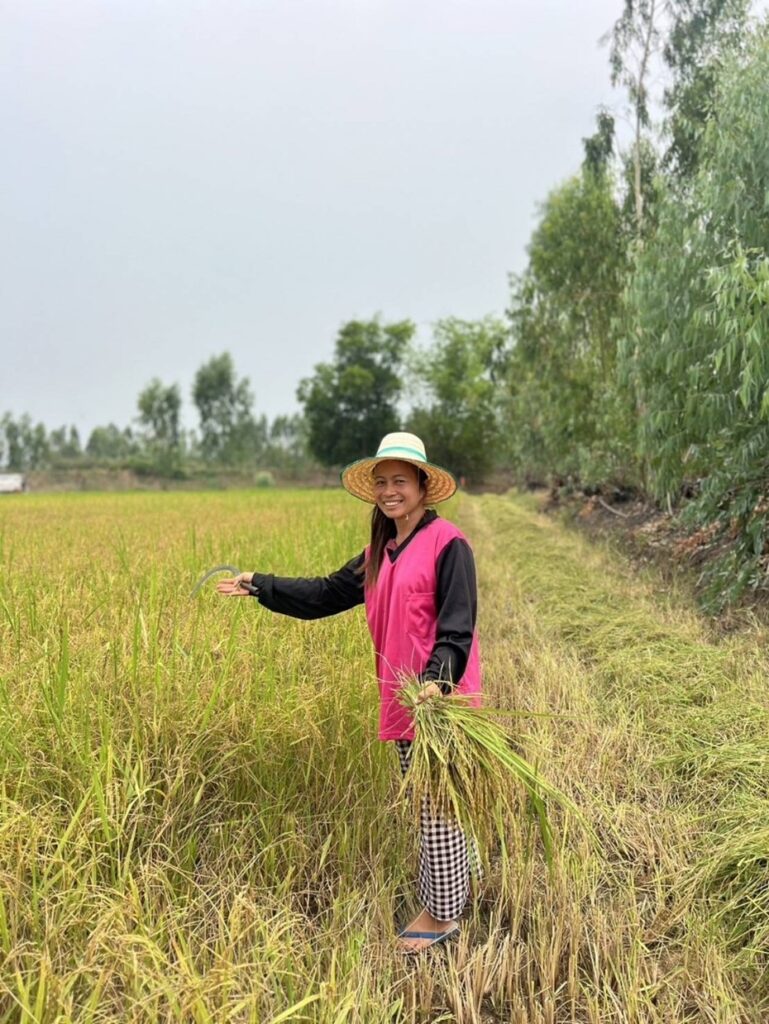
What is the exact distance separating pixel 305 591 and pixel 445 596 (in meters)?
0.61

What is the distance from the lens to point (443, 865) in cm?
180

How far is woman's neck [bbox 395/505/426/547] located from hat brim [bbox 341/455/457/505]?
90 millimetres

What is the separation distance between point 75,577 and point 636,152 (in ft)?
36.9

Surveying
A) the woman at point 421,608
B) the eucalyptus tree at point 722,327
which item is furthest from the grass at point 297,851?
the eucalyptus tree at point 722,327

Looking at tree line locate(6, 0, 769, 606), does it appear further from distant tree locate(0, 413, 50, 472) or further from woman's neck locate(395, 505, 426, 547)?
distant tree locate(0, 413, 50, 472)

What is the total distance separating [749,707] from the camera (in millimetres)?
3072

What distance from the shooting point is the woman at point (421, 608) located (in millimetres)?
1768

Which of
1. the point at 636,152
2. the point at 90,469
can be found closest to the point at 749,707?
the point at 636,152

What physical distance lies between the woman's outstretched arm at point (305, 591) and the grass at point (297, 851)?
326mm

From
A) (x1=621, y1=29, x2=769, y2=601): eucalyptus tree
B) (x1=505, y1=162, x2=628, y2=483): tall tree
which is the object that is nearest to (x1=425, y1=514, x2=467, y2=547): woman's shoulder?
(x1=621, y1=29, x2=769, y2=601): eucalyptus tree

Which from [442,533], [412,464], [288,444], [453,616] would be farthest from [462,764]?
[288,444]

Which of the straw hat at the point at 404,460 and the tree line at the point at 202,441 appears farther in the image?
the tree line at the point at 202,441

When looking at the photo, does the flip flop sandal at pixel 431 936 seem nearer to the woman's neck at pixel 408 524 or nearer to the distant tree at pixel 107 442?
the woman's neck at pixel 408 524

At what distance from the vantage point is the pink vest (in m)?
1.86
